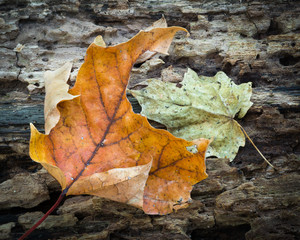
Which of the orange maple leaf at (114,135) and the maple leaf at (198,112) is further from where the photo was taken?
the maple leaf at (198,112)

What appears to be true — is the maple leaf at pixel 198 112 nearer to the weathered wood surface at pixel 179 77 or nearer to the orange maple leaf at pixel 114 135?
the weathered wood surface at pixel 179 77

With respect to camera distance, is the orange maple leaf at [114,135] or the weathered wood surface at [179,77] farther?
the weathered wood surface at [179,77]

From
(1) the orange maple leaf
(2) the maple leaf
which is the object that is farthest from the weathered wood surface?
(1) the orange maple leaf

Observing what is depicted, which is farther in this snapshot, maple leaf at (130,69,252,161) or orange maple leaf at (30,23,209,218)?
maple leaf at (130,69,252,161)

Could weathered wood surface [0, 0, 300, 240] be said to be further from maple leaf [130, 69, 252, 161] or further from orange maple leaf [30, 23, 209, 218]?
orange maple leaf [30, 23, 209, 218]

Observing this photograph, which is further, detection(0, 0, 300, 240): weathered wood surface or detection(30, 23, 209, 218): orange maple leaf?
detection(0, 0, 300, 240): weathered wood surface

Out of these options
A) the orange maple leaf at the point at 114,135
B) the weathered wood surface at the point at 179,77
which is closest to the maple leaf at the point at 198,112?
the weathered wood surface at the point at 179,77
